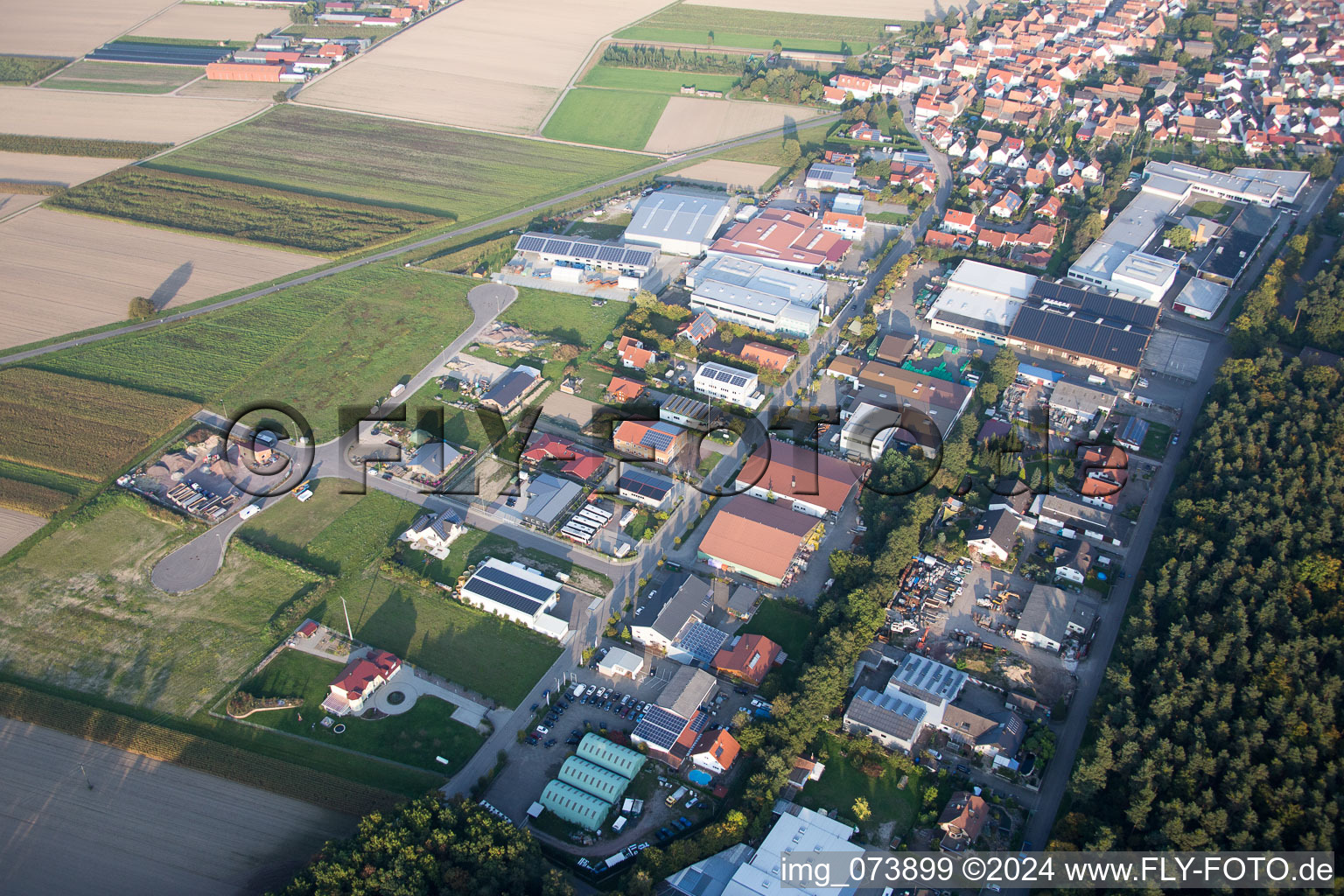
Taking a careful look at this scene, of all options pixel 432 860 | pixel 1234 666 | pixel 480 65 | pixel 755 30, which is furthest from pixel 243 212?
pixel 1234 666

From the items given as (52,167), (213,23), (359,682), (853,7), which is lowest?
(359,682)

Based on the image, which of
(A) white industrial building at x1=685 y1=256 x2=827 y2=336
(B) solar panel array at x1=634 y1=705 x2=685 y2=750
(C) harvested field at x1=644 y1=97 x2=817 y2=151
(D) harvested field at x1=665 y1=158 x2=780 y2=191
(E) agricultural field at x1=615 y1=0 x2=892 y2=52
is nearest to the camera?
(B) solar panel array at x1=634 y1=705 x2=685 y2=750

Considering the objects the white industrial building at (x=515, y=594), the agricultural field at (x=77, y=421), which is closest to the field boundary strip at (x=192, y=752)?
the white industrial building at (x=515, y=594)

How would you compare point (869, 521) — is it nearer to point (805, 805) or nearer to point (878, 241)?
point (805, 805)

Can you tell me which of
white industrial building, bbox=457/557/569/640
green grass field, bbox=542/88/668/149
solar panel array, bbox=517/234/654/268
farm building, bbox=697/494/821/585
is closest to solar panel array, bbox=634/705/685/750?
white industrial building, bbox=457/557/569/640

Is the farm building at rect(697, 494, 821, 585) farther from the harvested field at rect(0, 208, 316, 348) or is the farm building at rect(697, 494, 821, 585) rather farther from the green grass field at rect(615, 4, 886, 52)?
the green grass field at rect(615, 4, 886, 52)

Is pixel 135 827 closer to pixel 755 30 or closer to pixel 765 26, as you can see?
pixel 755 30

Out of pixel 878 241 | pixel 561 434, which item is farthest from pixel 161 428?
pixel 878 241
